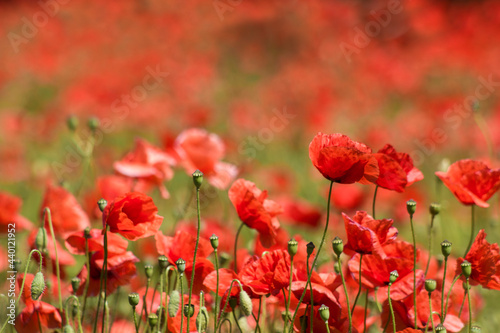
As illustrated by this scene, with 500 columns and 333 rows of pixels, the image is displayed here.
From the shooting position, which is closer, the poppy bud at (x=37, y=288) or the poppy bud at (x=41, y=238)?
the poppy bud at (x=37, y=288)

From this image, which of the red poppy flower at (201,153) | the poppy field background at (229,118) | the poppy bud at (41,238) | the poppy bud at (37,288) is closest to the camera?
the poppy bud at (37,288)

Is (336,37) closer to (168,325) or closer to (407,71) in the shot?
(407,71)

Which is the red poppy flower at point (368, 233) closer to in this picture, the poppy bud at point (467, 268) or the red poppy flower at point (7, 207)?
the poppy bud at point (467, 268)

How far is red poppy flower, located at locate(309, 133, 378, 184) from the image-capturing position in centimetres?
95

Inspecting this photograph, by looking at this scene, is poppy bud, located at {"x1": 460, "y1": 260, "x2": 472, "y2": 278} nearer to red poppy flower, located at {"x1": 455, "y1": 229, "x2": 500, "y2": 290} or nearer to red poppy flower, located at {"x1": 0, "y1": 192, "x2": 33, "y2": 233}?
red poppy flower, located at {"x1": 455, "y1": 229, "x2": 500, "y2": 290}

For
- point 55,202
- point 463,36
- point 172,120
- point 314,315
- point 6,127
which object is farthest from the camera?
point 463,36

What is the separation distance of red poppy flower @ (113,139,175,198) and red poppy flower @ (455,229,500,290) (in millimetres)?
704

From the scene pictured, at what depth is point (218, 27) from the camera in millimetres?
7926

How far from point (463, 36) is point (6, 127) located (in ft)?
16.0

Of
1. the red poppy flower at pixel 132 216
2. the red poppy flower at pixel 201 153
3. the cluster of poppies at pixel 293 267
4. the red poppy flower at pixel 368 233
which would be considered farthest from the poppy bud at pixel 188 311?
the red poppy flower at pixel 201 153

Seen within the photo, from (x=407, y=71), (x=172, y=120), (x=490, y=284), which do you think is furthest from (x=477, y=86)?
(x=490, y=284)

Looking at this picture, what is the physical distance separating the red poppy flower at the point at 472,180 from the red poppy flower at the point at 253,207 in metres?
0.29

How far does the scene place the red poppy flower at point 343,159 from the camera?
948 mm

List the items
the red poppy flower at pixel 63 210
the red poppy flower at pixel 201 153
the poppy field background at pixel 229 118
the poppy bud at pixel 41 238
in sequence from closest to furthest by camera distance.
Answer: the poppy bud at pixel 41 238 → the red poppy flower at pixel 63 210 → the poppy field background at pixel 229 118 → the red poppy flower at pixel 201 153
